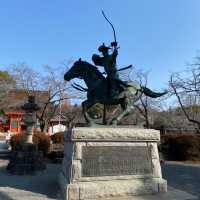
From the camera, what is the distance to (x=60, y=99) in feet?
91.7

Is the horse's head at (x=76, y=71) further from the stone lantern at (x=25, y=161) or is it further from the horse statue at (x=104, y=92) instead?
the stone lantern at (x=25, y=161)

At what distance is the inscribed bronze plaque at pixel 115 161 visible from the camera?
7070 millimetres

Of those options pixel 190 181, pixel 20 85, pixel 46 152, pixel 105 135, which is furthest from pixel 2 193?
pixel 20 85

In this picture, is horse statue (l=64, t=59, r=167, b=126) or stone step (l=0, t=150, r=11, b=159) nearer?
horse statue (l=64, t=59, r=167, b=126)

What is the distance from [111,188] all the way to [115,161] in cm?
69

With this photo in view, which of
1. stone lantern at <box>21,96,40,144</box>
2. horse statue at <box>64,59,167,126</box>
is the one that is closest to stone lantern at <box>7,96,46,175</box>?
stone lantern at <box>21,96,40,144</box>

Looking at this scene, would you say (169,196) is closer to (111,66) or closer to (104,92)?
(104,92)

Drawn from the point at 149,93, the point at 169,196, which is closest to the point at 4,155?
the point at 149,93

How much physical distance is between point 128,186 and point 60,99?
2139 centimetres

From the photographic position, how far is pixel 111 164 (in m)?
7.25

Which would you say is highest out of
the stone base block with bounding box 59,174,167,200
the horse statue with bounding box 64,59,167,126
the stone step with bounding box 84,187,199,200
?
the horse statue with bounding box 64,59,167,126

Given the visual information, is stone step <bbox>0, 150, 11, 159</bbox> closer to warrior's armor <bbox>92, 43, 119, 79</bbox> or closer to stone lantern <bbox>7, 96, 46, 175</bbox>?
stone lantern <bbox>7, 96, 46, 175</bbox>

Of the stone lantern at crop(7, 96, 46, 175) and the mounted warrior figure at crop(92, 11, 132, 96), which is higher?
the mounted warrior figure at crop(92, 11, 132, 96)

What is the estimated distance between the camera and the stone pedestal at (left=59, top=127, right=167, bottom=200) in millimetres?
6867
